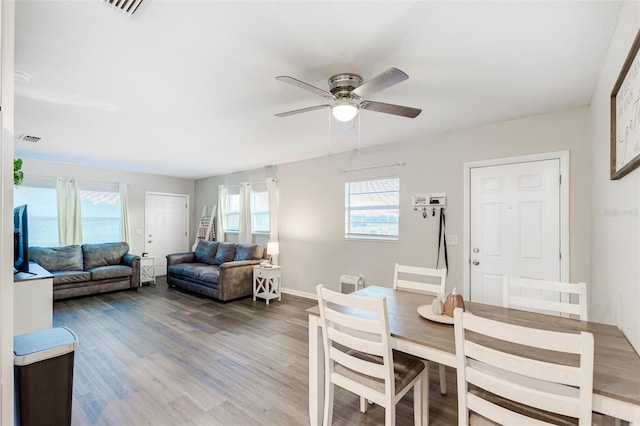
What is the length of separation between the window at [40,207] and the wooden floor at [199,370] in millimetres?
1928

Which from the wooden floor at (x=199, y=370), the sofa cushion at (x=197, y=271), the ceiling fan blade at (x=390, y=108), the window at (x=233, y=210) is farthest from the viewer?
the window at (x=233, y=210)

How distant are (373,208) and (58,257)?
5564 millimetres

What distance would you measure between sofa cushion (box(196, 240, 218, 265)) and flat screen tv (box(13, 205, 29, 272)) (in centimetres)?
334

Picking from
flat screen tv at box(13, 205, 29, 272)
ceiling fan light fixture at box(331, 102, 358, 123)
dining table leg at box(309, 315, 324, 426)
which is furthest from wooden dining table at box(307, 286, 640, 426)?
flat screen tv at box(13, 205, 29, 272)

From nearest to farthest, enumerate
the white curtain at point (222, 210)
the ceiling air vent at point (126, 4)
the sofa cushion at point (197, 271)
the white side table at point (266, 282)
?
the ceiling air vent at point (126, 4) → the white side table at point (266, 282) → the sofa cushion at point (197, 271) → the white curtain at point (222, 210)

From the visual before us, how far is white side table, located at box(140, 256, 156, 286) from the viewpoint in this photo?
5969 millimetres

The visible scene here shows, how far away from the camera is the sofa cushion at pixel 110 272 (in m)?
5.20

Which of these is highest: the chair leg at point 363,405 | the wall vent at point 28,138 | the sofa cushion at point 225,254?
the wall vent at point 28,138

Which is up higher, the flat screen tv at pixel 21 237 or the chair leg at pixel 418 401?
the flat screen tv at pixel 21 237

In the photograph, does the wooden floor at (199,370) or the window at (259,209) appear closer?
the wooden floor at (199,370)

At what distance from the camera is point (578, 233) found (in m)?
2.87

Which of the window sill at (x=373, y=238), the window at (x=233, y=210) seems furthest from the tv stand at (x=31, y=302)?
the window at (x=233, y=210)

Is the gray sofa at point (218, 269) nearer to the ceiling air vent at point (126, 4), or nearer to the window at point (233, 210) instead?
the window at point (233, 210)

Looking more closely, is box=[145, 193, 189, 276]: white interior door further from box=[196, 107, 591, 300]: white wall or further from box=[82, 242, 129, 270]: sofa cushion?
box=[196, 107, 591, 300]: white wall
